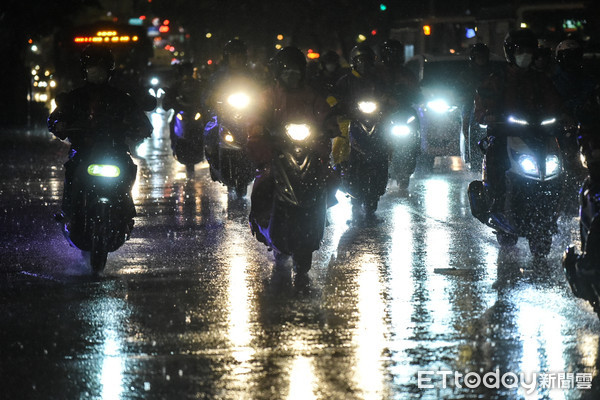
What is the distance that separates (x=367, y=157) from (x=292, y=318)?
6.11 metres

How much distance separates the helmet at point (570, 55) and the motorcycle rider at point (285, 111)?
11.7 ft

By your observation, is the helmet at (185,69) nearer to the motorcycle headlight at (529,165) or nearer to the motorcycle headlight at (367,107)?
the motorcycle headlight at (367,107)

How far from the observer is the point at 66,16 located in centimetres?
5009

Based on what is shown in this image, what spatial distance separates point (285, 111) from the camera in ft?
33.6

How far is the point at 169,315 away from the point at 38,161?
639 inches

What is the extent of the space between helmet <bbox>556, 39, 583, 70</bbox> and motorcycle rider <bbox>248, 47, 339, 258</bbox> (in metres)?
3.56

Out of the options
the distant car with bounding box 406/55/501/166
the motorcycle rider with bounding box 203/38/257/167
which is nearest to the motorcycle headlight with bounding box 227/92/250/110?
the motorcycle rider with bounding box 203/38/257/167

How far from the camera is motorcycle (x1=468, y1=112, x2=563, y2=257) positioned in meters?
10.7

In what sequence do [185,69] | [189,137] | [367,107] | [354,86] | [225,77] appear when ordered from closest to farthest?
1. [367,107]
2. [354,86]
3. [225,77]
4. [189,137]
5. [185,69]

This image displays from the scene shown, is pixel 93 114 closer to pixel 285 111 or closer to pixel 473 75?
pixel 285 111

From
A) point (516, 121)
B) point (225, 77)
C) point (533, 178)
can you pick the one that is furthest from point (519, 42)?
point (225, 77)

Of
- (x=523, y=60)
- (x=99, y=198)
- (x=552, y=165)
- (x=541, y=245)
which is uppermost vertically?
(x=523, y=60)

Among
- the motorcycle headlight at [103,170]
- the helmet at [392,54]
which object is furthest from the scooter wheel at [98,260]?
the helmet at [392,54]

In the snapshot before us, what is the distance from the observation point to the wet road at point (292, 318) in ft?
21.2
